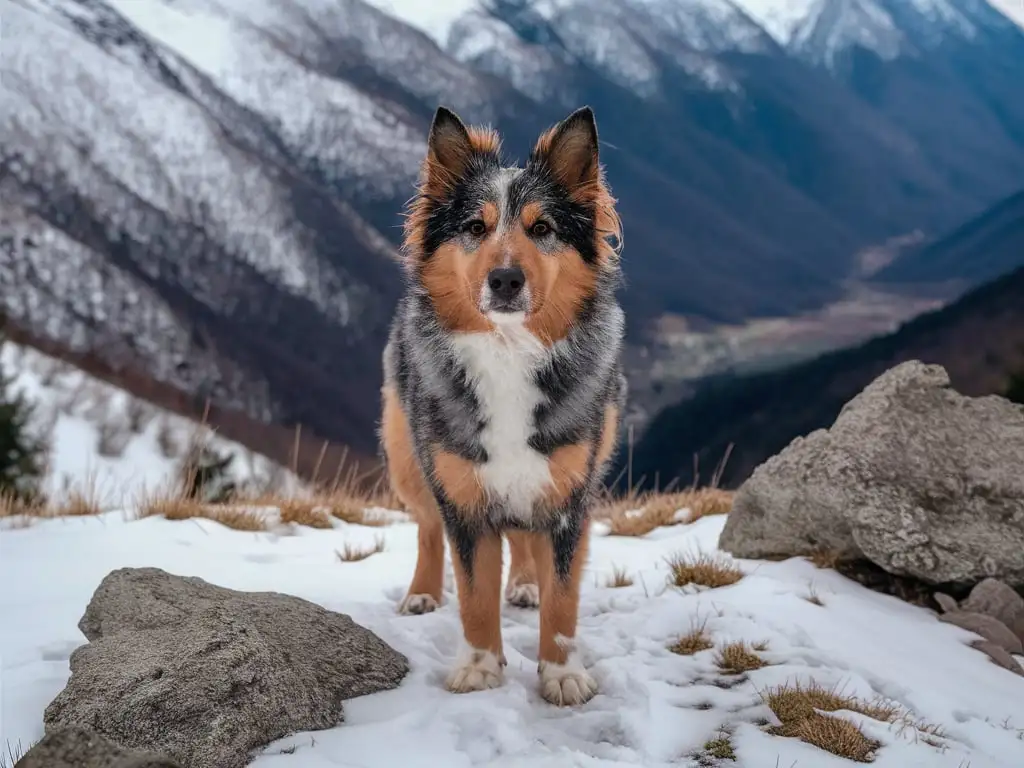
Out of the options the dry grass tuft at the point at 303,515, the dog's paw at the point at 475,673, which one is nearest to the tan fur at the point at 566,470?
the dog's paw at the point at 475,673

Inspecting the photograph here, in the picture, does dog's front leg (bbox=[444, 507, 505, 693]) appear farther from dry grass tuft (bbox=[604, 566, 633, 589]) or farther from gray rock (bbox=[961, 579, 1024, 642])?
gray rock (bbox=[961, 579, 1024, 642])

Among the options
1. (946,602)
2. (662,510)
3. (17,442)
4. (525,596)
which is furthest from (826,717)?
(17,442)

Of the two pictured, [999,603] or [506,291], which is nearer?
[506,291]

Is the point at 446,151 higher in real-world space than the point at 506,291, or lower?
higher

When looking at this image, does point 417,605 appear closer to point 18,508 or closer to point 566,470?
point 566,470

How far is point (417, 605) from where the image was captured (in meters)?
4.12

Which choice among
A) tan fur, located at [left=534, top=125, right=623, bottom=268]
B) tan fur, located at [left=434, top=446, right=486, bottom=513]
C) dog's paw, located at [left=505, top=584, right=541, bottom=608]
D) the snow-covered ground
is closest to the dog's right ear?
tan fur, located at [left=534, top=125, right=623, bottom=268]

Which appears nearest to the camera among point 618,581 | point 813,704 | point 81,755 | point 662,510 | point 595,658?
point 81,755

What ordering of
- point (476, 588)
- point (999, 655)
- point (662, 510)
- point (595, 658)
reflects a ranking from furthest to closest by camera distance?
1. point (662, 510)
2. point (999, 655)
3. point (595, 658)
4. point (476, 588)

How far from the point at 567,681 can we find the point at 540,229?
1746 mm

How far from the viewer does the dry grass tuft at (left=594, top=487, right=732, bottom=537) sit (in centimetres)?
605

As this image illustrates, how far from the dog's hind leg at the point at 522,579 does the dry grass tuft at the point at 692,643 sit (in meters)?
0.83

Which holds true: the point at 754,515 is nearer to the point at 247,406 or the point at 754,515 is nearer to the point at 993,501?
the point at 993,501

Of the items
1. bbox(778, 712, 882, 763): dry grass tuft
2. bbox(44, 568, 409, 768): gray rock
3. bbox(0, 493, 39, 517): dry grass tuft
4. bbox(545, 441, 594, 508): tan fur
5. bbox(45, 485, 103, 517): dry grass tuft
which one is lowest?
bbox(0, 493, 39, 517): dry grass tuft
